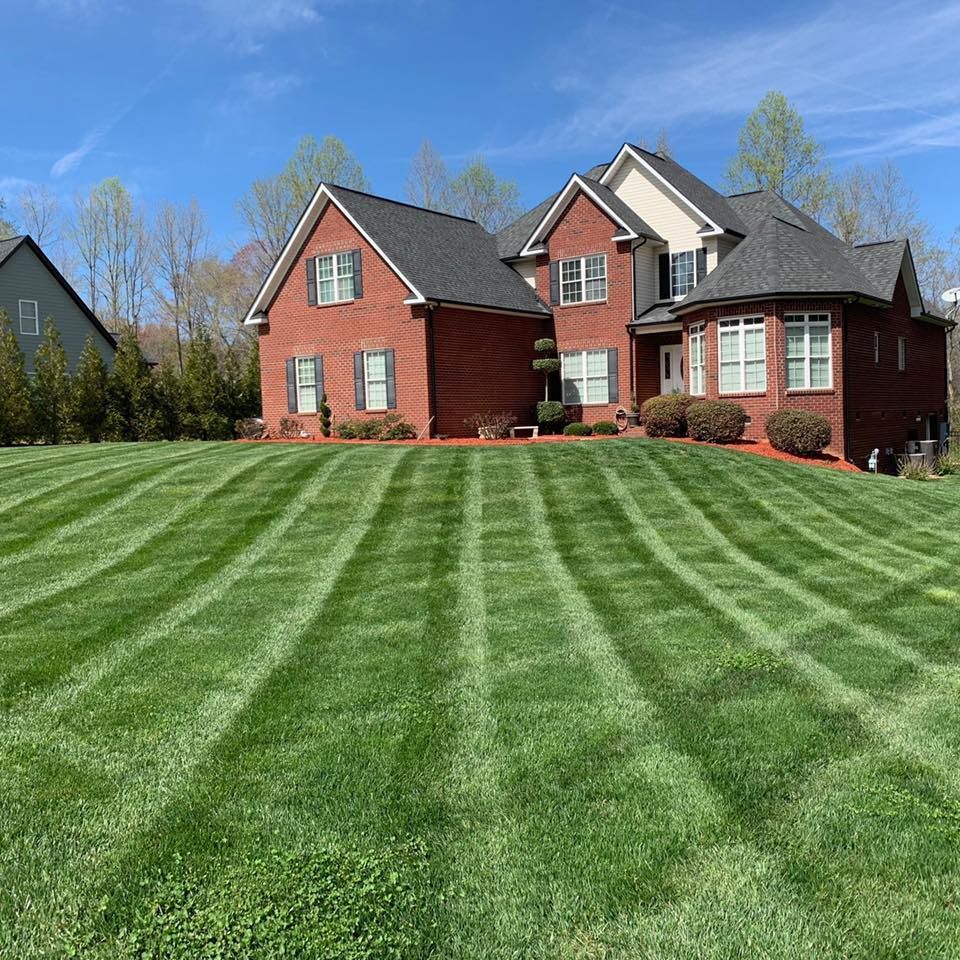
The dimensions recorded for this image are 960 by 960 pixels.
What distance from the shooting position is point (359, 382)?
23062 mm

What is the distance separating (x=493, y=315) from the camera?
2347 centimetres

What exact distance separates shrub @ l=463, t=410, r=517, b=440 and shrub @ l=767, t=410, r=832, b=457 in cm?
684

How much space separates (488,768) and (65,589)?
16.7 feet

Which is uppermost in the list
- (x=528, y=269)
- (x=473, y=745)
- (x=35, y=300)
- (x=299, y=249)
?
(x=35, y=300)

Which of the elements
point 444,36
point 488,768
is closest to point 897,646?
point 488,768

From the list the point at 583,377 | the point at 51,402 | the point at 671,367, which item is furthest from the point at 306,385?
the point at 671,367

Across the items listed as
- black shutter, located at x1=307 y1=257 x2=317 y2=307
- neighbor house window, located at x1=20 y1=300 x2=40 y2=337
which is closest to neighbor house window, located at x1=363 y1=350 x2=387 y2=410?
black shutter, located at x1=307 y1=257 x2=317 y2=307

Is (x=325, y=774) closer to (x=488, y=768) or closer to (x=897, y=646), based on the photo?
(x=488, y=768)

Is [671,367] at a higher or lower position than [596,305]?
lower

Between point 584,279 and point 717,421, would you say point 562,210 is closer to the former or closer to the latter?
point 584,279

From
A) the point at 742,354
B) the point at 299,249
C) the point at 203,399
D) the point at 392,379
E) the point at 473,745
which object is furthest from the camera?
the point at 203,399

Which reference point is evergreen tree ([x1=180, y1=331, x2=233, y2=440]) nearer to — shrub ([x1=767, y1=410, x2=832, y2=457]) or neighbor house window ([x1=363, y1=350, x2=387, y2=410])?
neighbor house window ([x1=363, y1=350, x2=387, y2=410])

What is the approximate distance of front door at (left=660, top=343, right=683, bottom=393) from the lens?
2433cm

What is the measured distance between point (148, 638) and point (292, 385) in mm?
19181
